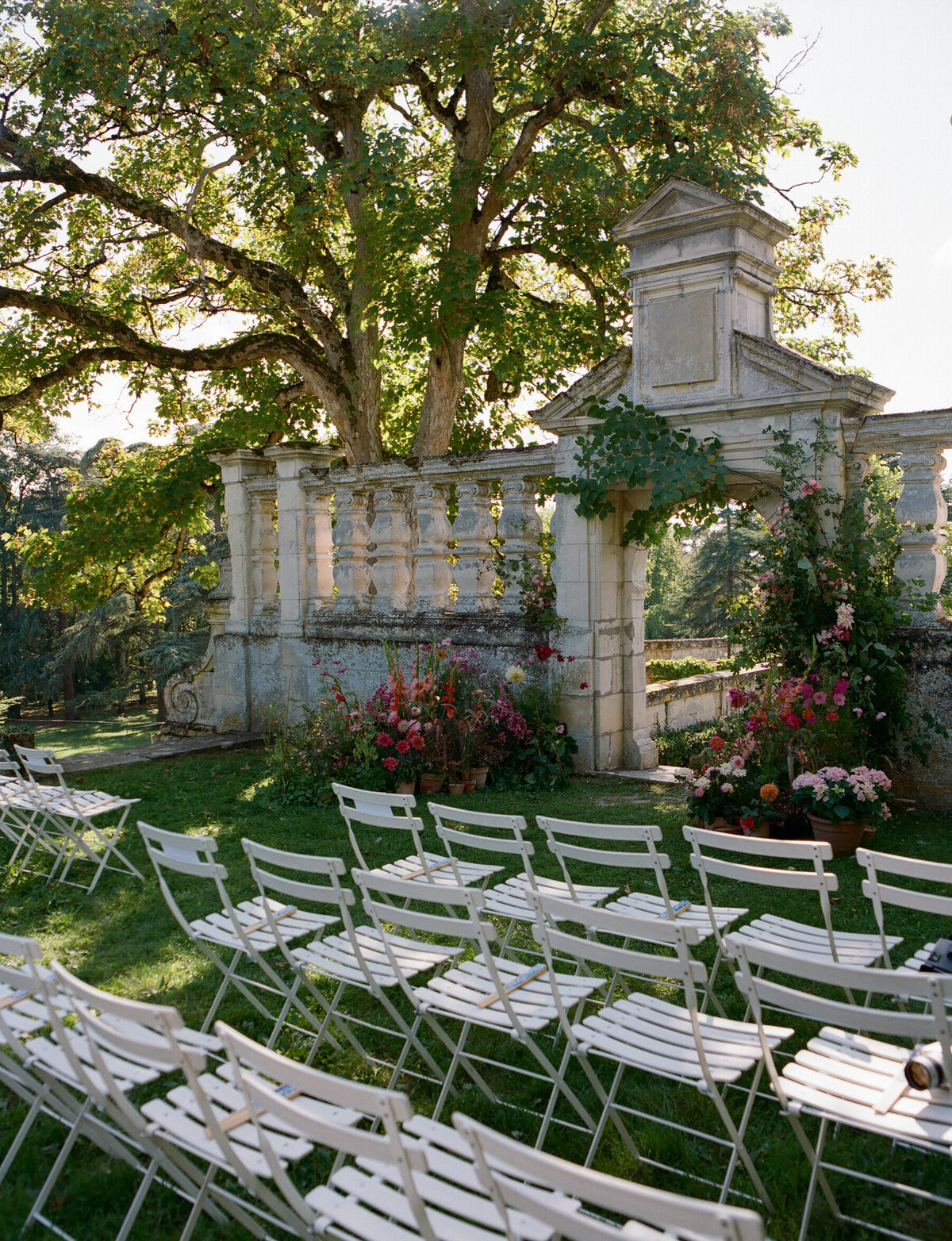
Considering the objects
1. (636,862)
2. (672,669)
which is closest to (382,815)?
(636,862)

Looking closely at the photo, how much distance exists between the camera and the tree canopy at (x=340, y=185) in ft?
31.7

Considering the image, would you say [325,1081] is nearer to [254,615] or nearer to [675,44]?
[254,615]

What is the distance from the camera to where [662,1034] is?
2902 mm

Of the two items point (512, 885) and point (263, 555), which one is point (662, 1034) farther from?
point (263, 555)

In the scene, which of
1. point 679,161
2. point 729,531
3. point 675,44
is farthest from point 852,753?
point 729,531

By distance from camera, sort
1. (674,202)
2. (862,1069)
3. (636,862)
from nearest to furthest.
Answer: (862,1069) → (636,862) → (674,202)

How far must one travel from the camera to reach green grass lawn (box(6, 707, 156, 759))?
27.0 m

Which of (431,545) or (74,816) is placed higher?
(431,545)

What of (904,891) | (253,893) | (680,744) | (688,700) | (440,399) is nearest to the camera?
(904,891)

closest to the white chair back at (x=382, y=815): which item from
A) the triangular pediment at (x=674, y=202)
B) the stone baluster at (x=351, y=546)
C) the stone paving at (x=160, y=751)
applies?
the stone paving at (x=160, y=751)

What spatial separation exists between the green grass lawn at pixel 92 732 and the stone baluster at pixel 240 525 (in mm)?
16211

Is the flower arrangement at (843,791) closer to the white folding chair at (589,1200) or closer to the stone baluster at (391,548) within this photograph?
the white folding chair at (589,1200)

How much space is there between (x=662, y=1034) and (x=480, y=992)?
67 cm

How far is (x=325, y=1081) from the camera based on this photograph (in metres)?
2.02
